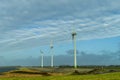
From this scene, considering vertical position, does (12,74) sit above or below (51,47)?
below

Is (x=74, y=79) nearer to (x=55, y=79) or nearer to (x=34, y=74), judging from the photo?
(x=55, y=79)

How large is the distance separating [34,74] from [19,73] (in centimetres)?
276

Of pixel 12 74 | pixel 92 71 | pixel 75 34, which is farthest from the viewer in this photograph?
pixel 75 34

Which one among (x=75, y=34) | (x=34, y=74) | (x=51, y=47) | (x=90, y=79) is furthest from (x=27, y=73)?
(x=51, y=47)

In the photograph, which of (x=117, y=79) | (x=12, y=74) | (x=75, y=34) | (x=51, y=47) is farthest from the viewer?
(x=51, y=47)

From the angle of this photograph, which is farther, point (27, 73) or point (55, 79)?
point (27, 73)

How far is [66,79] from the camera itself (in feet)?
115

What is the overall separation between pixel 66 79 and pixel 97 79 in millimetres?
4077

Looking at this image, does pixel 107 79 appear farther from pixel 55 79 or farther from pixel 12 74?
pixel 12 74

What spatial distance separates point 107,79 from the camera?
3375cm

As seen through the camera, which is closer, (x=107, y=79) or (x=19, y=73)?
(x=107, y=79)

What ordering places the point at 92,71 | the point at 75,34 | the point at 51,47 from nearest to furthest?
the point at 92,71
the point at 75,34
the point at 51,47

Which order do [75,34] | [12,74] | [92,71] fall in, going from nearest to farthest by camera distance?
[12,74] → [92,71] → [75,34]

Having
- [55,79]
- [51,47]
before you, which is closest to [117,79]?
[55,79]
